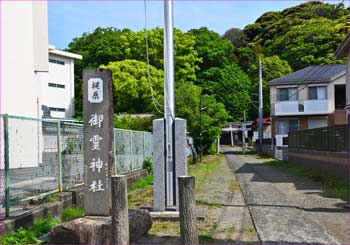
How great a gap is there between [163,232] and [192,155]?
26172 mm

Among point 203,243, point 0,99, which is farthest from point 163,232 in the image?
point 0,99

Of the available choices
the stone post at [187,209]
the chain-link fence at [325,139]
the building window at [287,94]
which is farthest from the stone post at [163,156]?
the building window at [287,94]

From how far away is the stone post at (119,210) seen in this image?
606 cm

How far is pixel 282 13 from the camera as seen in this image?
72875 mm

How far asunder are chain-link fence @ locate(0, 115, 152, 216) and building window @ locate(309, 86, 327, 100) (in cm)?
3259

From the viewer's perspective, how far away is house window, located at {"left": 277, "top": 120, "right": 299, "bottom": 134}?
43.6 metres

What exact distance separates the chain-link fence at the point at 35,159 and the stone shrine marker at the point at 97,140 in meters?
1.31

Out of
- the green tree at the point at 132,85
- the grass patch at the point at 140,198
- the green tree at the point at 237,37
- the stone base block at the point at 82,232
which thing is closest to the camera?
the stone base block at the point at 82,232

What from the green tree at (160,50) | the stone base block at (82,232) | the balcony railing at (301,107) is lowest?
the stone base block at (82,232)

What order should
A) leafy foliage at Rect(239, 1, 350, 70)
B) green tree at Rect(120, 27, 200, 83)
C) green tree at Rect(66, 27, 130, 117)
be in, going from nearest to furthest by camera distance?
leafy foliage at Rect(239, 1, 350, 70)
green tree at Rect(120, 27, 200, 83)
green tree at Rect(66, 27, 130, 117)

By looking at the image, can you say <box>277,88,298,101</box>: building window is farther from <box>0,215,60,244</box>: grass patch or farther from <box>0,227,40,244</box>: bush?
<box>0,227,40,244</box>: bush

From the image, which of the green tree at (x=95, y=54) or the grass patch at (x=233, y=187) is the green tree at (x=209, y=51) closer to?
the green tree at (x=95, y=54)

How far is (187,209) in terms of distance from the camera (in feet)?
19.5

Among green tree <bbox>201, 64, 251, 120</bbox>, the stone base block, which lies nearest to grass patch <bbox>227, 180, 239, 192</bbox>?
the stone base block
